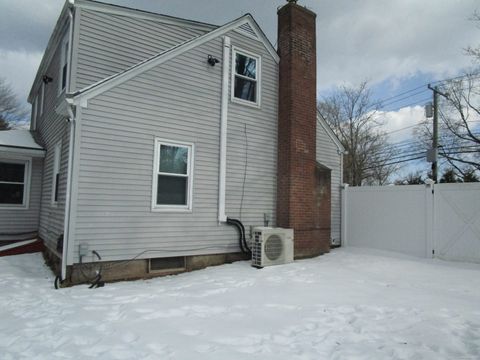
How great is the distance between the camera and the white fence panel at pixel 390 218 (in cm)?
870

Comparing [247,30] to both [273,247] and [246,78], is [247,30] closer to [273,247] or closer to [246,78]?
[246,78]

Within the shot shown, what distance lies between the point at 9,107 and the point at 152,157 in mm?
26850

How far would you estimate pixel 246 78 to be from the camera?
27.9 ft

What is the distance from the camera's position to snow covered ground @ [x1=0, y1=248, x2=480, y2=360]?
3344mm

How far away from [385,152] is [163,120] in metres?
24.9

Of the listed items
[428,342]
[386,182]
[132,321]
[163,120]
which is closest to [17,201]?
[163,120]

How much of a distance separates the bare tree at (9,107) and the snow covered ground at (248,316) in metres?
25.4

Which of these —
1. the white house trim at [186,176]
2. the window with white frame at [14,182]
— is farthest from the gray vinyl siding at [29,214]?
the white house trim at [186,176]

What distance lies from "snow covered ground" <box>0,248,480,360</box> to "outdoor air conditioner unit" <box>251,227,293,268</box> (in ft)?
1.58

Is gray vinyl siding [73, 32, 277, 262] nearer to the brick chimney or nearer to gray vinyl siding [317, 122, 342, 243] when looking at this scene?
the brick chimney

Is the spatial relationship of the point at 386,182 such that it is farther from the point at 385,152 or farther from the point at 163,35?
the point at 163,35

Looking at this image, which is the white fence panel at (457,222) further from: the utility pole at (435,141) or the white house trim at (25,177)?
the white house trim at (25,177)

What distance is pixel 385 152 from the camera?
28.0 meters

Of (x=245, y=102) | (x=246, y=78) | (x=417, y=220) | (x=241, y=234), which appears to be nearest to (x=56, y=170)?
(x=241, y=234)
